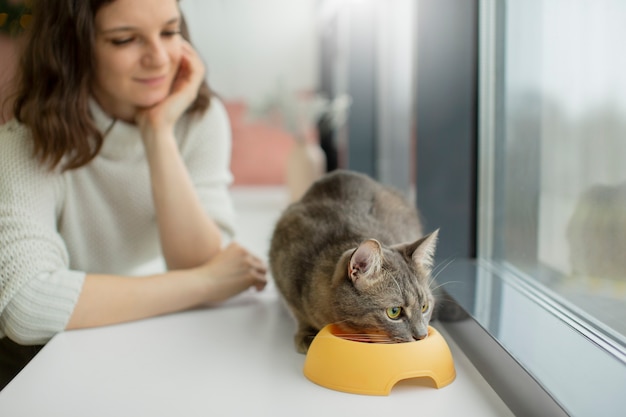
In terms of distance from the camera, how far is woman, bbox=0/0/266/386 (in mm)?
1153

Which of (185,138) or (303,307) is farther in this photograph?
(185,138)

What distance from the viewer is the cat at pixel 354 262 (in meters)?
0.94

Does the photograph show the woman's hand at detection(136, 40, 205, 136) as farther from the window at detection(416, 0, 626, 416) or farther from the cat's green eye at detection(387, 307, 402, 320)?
the cat's green eye at detection(387, 307, 402, 320)

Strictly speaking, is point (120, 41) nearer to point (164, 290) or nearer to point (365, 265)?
point (164, 290)

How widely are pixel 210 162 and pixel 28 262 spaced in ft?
1.96

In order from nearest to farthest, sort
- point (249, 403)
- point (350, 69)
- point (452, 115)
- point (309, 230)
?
point (249, 403) → point (309, 230) → point (452, 115) → point (350, 69)

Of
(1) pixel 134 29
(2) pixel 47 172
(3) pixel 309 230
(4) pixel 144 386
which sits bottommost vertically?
(4) pixel 144 386

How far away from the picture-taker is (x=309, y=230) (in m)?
1.19

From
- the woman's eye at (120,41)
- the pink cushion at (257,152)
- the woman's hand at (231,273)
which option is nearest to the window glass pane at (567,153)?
the woman's hand at (231,273)

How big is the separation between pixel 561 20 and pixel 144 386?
0.92 m

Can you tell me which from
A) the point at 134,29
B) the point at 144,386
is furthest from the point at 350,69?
the point at 144,386

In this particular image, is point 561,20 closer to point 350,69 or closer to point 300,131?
point 350,69

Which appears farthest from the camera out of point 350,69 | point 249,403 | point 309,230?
point 350,69

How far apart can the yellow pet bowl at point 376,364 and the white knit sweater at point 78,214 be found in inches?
21.5
